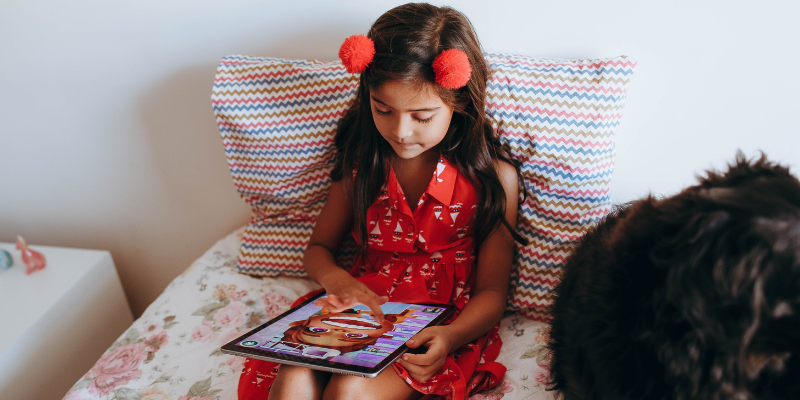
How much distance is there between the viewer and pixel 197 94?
3.97 feet

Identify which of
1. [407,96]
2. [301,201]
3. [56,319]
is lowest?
[56,319]

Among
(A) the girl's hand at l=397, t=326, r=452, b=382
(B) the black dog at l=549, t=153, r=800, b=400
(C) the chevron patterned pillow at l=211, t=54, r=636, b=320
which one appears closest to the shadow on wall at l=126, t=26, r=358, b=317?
(C) the chevron patterned pillow at l=211, t=54, r=636, b=320

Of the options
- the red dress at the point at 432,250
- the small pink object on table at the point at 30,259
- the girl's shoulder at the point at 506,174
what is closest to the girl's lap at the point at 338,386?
the red dress at the point at 432,250

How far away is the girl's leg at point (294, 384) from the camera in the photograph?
→ 0.72 metres

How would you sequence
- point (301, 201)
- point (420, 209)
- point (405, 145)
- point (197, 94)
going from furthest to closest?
point (197, 94) → point (301, 201) → point (420, 209) → point (405, 145)

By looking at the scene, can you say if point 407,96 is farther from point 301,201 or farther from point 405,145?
point 301,201

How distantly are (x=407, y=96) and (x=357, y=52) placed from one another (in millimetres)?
105

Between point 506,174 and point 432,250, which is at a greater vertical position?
point 506,174

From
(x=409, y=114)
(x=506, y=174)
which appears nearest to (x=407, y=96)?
(x=409, y=114)

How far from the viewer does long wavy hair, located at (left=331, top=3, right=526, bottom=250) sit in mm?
761

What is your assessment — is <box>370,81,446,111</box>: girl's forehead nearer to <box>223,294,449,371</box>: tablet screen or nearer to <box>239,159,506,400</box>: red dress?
<box>239,159,506,400</box>: red dress

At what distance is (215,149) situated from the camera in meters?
1.27

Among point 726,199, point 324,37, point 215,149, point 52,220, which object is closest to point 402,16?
point 324,37

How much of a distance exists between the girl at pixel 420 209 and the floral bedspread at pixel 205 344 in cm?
6
